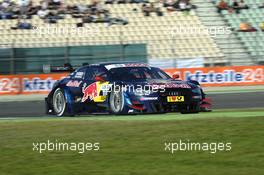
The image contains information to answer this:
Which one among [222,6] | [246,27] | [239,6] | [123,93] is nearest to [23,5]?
[222,6]

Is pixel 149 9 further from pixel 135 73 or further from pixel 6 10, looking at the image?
pixel 135 73

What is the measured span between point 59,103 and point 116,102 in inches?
78.6

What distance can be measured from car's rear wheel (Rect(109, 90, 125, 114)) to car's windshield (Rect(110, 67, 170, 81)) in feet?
1.65

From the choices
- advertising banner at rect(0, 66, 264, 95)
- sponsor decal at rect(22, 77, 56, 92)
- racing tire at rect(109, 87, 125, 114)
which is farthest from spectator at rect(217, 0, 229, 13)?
racing tire at rect(109, 87, 125, 114)

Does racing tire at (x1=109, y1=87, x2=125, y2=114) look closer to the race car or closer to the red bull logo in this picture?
the race car

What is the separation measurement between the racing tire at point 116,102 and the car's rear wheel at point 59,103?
1527 millimetres

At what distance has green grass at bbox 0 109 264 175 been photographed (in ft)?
25.3

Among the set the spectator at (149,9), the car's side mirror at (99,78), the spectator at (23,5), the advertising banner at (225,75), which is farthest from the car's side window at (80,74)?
the spectator at (149,9)

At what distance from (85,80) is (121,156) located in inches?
263

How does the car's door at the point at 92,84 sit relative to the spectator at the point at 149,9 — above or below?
below

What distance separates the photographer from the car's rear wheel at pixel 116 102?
45.5 ft

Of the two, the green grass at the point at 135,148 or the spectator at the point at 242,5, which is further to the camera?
the spectator at the point at 242,5

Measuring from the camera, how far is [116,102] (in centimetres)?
1408

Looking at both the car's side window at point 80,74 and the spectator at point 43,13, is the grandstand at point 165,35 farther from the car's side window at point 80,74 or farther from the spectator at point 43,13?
the car's side window at point 80,74
